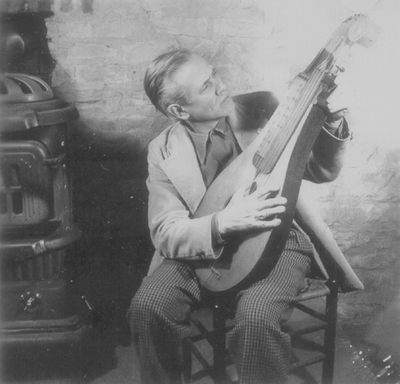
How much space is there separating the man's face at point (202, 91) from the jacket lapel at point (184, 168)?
9 centimetres

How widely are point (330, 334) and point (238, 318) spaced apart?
1.68 feet

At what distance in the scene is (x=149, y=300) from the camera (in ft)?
5.55

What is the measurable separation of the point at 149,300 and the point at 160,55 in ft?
2.96

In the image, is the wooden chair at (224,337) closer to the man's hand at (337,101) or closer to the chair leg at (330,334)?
the chair leg at (330,334)

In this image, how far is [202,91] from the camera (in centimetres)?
174

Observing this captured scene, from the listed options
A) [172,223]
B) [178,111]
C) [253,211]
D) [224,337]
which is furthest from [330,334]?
[178,111]

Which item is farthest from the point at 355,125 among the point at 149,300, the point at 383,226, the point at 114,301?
the point at 114,301

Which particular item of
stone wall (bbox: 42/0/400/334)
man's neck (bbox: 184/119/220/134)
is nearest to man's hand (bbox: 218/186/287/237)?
man's neck (bbox: 184/119/220/134)

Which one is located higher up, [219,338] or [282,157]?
[282,157]

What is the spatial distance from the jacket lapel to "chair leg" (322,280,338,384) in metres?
0.64

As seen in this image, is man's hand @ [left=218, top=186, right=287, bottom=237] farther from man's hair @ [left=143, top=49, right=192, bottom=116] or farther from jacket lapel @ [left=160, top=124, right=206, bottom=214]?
man's hair @ [left=143, top=49, right=192, bottom=116]

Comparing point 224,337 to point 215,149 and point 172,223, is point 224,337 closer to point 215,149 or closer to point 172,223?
point 172,223

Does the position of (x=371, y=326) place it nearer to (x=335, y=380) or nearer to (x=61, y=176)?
(x=335, y=380)

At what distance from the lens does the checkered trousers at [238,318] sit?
158 centimetres
